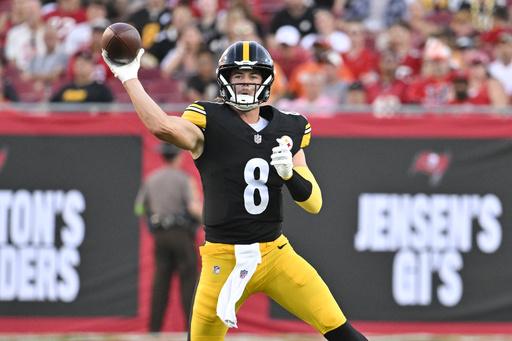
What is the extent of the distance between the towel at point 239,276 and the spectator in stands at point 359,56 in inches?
230

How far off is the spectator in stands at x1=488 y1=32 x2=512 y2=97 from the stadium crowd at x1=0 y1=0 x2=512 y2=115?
0.04 ft

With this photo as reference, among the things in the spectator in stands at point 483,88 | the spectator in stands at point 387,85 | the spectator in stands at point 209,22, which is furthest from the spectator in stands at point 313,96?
the spectator in stands at point 209,22

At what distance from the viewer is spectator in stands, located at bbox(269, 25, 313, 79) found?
10289 mm

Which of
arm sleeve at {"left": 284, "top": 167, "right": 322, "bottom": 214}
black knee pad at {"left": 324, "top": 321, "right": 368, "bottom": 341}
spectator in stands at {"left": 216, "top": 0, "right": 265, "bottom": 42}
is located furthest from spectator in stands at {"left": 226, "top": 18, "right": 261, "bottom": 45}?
black knee pad at {"left": 324, "top": 321, "right": 368, "bottom": 341}

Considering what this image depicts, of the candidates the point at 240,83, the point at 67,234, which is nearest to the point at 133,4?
the point at 67,234

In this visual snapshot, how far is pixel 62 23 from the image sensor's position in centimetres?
1194

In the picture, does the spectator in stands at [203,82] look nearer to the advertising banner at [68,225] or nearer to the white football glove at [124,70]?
the advertising banner at [68,225]

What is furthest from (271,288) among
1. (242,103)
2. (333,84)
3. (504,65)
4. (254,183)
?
(504,65)

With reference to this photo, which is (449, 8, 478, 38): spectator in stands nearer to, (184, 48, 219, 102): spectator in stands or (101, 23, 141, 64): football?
(184, 48, 219, 102): spectator in stands

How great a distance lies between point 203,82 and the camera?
9.51 m

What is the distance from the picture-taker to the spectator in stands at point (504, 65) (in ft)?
31.2

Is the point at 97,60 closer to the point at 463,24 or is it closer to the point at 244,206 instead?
the point at 463,24

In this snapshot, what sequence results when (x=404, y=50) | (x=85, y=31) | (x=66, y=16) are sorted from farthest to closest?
(x=66, y=16)
(x=85, y=31)
(x=404, y=50)

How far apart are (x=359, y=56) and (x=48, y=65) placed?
4014 millimetres
